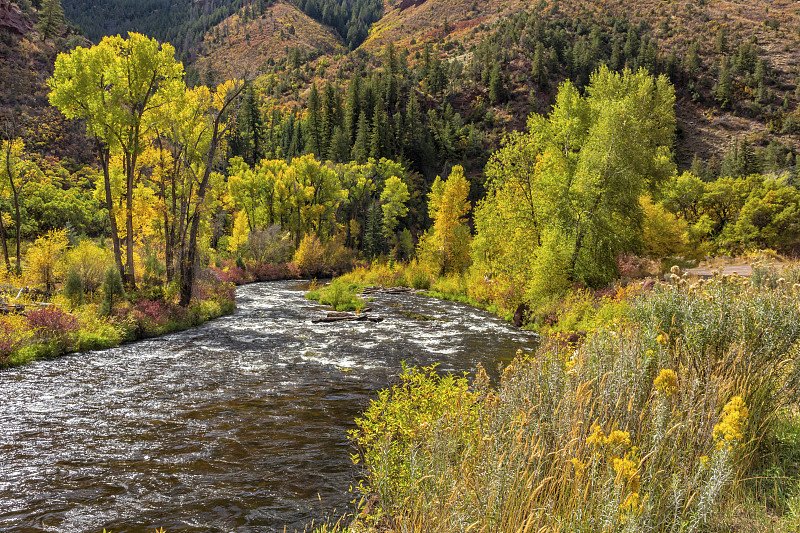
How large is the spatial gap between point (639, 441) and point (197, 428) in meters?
7.80

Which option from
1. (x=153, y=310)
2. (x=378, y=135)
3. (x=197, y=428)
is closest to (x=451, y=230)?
(x=153, y=310)

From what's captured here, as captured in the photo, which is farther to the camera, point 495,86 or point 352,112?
point 495,86

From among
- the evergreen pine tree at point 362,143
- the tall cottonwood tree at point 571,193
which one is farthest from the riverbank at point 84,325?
the evergreen pine tree at point 362,143

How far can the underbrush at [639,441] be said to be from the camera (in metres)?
2.63

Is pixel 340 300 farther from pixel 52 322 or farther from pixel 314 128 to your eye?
pixel 314 128

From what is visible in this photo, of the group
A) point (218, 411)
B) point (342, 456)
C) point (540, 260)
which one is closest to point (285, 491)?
point (342, 456)

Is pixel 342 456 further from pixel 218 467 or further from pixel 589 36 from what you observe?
pixel 589 36

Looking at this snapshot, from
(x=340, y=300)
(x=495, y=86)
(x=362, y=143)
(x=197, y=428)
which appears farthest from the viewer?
(x=495, y=86)

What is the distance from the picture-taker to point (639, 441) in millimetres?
3412

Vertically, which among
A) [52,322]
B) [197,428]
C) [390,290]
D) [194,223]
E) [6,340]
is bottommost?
[390,290]

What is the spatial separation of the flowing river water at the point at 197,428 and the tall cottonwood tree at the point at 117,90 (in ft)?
33.2

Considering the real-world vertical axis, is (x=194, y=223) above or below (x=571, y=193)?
below

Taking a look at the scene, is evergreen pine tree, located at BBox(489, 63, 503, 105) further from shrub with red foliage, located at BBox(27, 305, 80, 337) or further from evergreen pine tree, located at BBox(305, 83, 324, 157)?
shrub with red foliage, located at BBox(27, 305, 80, 337)

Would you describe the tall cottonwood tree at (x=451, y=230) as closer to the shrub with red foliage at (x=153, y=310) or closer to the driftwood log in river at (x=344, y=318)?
the driftwood log in river at (x=344, y=318)
